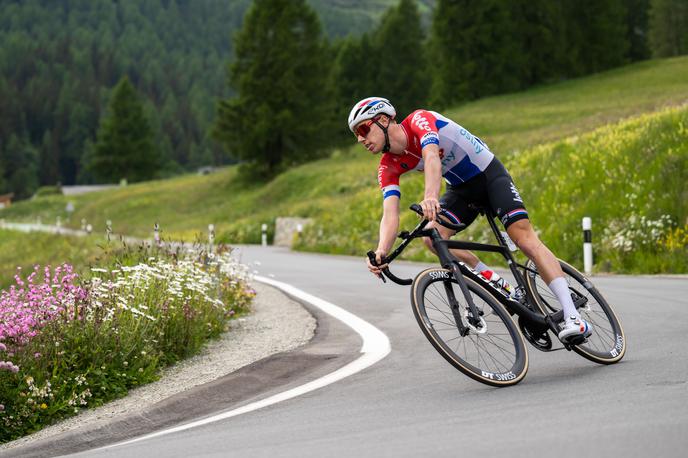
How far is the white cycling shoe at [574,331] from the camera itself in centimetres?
607

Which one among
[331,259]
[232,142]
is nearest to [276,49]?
[232,142]

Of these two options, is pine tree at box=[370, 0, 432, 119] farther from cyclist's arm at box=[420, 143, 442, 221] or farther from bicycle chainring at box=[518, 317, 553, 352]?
cyclist's arm at box=[420, 143, 442, 221]

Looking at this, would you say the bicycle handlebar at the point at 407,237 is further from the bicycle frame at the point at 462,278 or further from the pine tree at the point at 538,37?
the pine tree at the point at 538,37

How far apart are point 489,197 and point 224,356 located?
110 inches

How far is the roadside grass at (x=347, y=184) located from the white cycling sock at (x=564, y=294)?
16558 mm

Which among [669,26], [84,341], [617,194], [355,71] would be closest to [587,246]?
[617,194]

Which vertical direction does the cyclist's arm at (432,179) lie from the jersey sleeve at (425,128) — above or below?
below

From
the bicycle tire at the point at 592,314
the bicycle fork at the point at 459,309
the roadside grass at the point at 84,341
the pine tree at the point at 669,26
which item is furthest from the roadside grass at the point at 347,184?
the pine tree at the point at 669,26

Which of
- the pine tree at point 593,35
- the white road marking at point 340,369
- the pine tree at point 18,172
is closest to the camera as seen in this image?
the white road marking at point 340,369

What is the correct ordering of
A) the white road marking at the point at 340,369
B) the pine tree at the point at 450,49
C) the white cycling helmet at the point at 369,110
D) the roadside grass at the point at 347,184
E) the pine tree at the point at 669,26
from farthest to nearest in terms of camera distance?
1. the pine tree at the point at 669,26
2. the pine tree at the point at 450,49
3. the roadside grass at the point at 347,184
4. the white cycling helmet at the point at 369,110
5. the white road marking at the point at 340,369

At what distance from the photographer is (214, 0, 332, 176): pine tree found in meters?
61.7

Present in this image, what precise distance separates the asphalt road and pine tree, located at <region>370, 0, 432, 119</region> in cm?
8125

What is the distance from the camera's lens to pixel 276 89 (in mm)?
61969

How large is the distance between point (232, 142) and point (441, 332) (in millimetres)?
58588
